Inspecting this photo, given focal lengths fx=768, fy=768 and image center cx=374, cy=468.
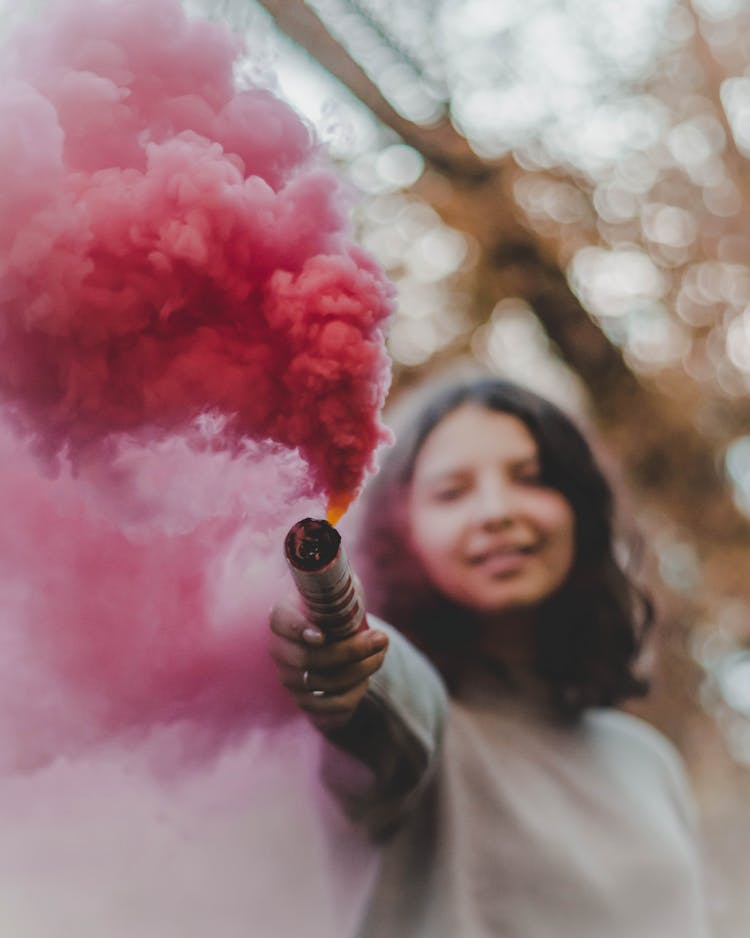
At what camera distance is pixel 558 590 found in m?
0.63

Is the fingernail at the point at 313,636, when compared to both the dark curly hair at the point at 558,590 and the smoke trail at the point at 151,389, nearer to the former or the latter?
the smoke trail at the point at 151,389

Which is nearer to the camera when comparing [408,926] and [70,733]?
[70,733]

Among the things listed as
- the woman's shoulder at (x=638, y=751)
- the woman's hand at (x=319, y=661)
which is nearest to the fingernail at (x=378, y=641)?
the woman's hand at (x=319, y=661)

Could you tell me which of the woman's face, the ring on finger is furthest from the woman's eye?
the ring on finger

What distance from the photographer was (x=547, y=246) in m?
1.26

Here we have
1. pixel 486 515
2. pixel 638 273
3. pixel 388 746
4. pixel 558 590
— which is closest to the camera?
pixel 388 746

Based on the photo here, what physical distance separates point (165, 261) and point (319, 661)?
0.54ft

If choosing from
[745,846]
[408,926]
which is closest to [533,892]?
[408,926]

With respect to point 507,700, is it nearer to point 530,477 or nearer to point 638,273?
point 530,477

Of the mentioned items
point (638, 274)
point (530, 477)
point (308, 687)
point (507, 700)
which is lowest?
point (308, 687)

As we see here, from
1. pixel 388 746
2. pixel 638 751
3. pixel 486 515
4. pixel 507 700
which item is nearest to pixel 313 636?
pixel 388 746

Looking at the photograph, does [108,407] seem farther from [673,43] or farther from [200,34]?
[673,43]

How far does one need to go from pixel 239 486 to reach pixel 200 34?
178 millimetres

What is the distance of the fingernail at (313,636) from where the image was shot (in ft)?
1.00
